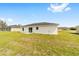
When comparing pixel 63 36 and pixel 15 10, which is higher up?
pixel 15 10

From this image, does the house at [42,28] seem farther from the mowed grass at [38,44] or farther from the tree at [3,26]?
the tree at [3,26]

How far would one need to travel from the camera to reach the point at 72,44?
216 cm

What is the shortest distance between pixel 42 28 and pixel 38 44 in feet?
0.67

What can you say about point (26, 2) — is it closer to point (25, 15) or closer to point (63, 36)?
point (25, 15)

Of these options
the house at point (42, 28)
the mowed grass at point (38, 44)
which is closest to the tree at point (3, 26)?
the mowed grass at point (38, 44)

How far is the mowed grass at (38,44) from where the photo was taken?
2.12m

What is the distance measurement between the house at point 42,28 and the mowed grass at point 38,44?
0.17ft

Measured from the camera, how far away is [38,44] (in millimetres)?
2184

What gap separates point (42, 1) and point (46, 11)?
0.44ft

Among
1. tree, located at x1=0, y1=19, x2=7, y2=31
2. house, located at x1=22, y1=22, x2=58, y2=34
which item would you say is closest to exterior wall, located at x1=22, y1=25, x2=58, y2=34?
house, located at x1=22, y1=22, x2=58, y2=34

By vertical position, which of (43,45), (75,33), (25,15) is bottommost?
(43,45)

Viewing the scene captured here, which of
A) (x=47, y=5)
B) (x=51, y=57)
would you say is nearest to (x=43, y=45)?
(x=51, y=57)

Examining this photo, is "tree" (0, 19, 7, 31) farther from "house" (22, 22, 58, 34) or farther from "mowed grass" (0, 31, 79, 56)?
"house" (22, 22, 58, 34)

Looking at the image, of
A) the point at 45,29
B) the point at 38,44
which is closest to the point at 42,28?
the point at 45,29
